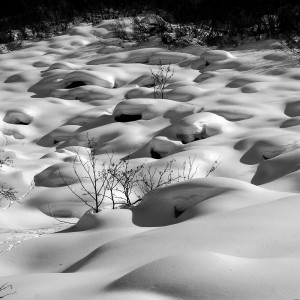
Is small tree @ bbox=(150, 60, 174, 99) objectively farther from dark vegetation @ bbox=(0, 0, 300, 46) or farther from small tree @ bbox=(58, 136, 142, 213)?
small tree @ bbox=(58, 136, 142, 213)

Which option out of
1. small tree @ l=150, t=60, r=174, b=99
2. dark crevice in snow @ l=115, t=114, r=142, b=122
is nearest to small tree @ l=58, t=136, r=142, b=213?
dark crevice in snow @ l=115, t=114, r=142, b=122

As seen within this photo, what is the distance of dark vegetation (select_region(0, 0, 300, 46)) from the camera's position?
1059 centimetres

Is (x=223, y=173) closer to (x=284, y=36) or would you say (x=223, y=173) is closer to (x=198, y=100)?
(x=198, y=100)

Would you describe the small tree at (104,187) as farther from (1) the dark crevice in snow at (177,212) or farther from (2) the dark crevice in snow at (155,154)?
(1) the dark crevice in snow at (177,212)

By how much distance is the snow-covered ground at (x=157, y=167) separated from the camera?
2217 millimetres

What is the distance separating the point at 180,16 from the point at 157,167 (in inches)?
308

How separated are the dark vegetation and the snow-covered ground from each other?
701mm

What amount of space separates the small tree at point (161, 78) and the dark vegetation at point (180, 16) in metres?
1.79

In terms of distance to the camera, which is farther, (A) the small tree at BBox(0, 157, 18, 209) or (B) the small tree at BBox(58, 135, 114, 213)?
(A) the small tree at BBox(0, 157, 18, 209)

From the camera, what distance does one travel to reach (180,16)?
40.1 ft

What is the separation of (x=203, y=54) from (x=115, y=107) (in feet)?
9.73

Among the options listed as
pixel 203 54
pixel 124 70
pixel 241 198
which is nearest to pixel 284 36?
pixel 203 54

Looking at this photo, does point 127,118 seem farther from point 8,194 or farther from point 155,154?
point 8,194

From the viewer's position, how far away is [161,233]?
2842 mm
